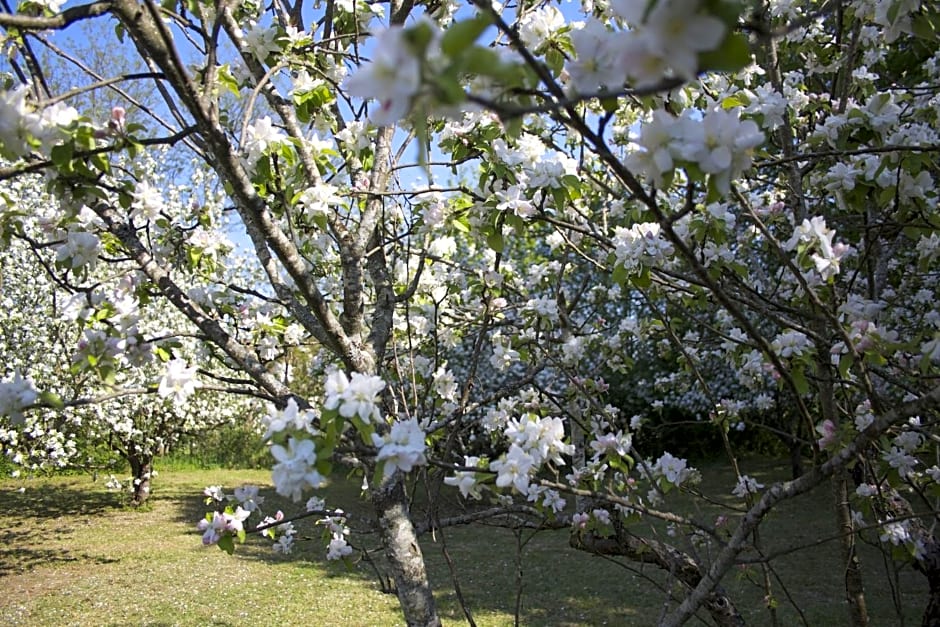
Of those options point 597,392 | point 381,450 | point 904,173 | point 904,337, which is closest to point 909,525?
point 597,392

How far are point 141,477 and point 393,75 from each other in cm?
1015

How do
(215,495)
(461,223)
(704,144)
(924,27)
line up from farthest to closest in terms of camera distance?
(215,495) < (461,223) < (924,27) < (704,144)

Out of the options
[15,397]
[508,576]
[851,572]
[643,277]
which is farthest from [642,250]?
[508,576]

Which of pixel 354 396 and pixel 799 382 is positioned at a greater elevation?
pixel 799 382

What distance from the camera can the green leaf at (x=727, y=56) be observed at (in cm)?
62

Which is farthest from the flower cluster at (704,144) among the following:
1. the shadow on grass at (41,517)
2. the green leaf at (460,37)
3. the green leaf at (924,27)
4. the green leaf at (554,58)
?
the shadow on grass at (41,517)

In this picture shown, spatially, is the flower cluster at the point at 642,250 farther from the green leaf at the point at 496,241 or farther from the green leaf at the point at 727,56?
the green leaf at the point at 727,56

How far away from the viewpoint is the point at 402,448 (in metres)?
1.08

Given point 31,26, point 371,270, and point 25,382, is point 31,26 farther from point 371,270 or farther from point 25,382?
point 371,270

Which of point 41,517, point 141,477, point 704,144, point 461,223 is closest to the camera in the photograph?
point 704,144

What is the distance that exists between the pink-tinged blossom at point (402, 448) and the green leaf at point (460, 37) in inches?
25.4

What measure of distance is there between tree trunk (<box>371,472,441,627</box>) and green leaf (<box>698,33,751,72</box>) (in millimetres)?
1303

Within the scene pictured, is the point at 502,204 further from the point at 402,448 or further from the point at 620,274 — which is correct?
the point at 402,448

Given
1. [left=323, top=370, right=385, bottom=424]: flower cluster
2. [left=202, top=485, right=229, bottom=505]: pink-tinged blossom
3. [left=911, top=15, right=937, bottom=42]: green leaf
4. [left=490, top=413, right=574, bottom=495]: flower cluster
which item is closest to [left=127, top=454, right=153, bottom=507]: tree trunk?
[left=202, top=485, right=229, bottom=505]: pink-tinged blossom
